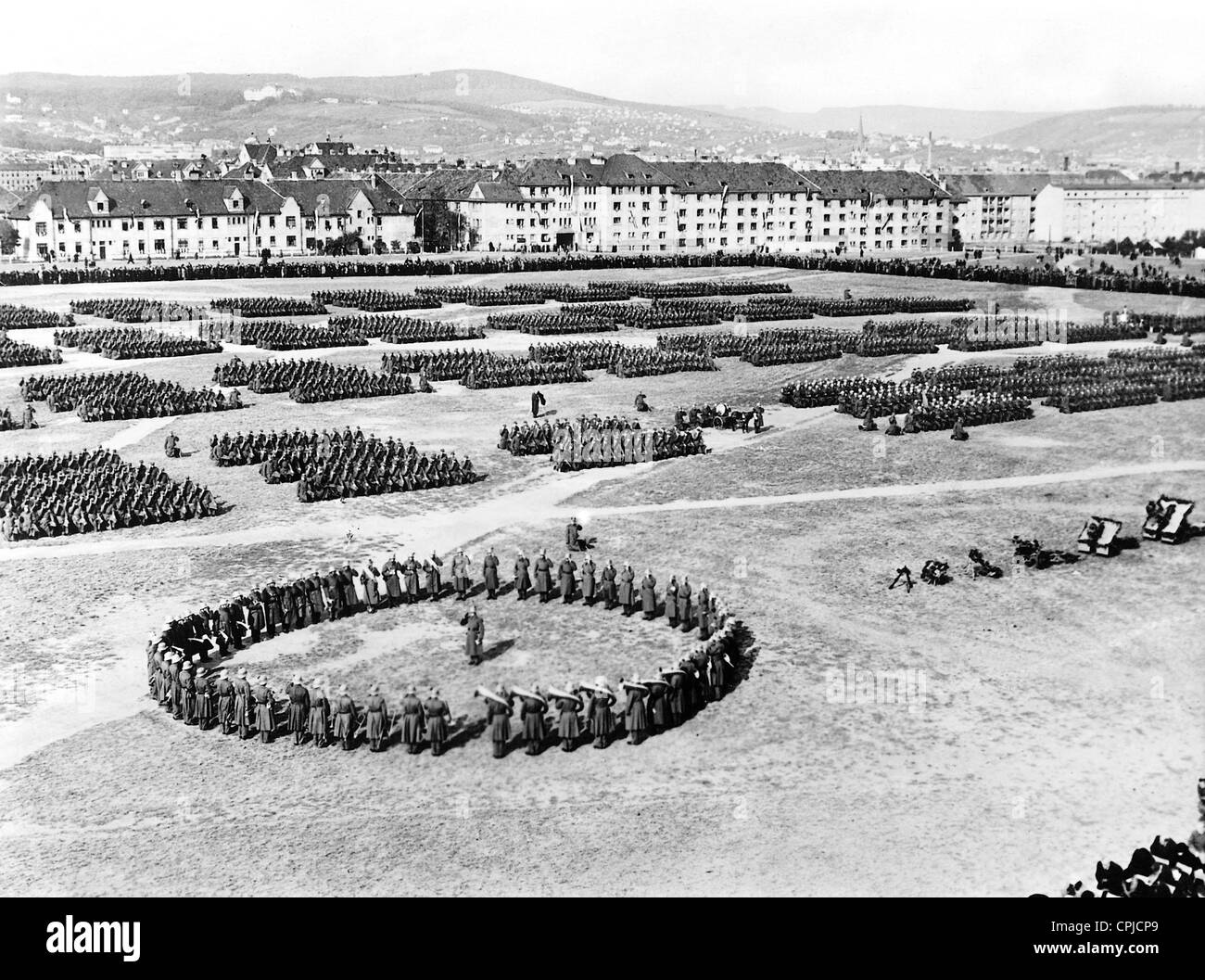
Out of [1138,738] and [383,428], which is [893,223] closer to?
[383,428]

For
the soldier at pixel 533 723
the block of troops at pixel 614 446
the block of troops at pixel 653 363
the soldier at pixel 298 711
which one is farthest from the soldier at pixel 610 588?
the block of troops at pixel 653 363

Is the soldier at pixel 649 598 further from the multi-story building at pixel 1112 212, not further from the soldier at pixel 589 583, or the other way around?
the multi-story building at pixel 1112 212

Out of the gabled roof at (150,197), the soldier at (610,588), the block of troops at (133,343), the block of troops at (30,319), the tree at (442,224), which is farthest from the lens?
the tree at (442,224)

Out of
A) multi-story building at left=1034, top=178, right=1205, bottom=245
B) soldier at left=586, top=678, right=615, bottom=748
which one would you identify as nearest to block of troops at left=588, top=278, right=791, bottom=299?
multi-story building at left=1034, top=178, right=1205, bottom=245

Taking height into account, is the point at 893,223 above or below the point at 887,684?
above

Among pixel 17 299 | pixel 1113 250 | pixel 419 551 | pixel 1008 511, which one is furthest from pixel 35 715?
pixel 1113 250

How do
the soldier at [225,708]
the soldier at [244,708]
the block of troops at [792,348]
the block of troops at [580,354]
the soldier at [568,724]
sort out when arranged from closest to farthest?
the soldier at [568,724] < the soldier at [244,708] < the soldier at [225,708] < the block of troops at [580,354] < the block of troops at [792,348]

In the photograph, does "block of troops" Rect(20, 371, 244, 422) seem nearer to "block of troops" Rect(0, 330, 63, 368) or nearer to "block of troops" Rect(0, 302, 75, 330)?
"block of troops" Rect(0, 330, 63, 368)
